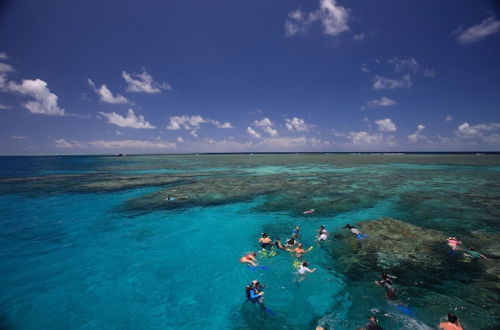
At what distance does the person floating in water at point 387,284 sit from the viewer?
12.5 metres

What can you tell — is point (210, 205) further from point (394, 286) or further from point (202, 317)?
point (394, 286)

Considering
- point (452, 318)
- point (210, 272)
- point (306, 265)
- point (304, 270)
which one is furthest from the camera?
point (210, 272)

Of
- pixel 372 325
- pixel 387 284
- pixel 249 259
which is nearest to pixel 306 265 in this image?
pixel 249 259

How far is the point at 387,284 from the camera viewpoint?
13.1 meters

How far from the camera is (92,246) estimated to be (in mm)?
20500

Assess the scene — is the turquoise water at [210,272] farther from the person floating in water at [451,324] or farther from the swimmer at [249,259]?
the swimmer at [249,259]

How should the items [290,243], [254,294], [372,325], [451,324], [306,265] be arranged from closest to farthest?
[451,324]
[372,325]
[254,294]
[306,265]
[290,243]

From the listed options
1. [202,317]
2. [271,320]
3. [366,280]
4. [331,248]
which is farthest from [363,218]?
[202,317]

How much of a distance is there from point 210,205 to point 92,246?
1527 cm

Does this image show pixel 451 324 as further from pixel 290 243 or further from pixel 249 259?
pixel 249 259

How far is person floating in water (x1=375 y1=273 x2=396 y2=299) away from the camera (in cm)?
1248

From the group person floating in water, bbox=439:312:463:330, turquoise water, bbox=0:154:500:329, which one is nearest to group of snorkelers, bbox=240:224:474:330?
person floating in water, bbox=439:312:463:330

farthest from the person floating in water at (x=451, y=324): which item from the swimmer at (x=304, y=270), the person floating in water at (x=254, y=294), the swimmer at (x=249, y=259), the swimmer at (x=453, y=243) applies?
the swimmer at (x=249, y=259)

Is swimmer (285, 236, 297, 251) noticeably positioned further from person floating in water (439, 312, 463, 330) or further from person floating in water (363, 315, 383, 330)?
person floating in water (439, 312, 463, 330)
